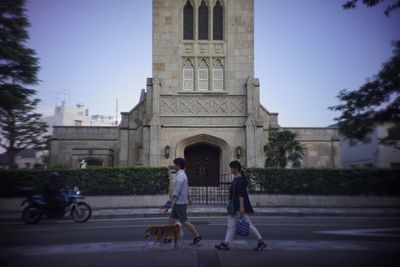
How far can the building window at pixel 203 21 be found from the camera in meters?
24.5

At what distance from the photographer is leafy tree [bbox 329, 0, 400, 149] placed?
215 inches

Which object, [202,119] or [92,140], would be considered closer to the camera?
[202,119]

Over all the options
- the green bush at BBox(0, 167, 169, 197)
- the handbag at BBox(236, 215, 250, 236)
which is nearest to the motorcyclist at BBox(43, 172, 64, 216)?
the green bush at BBox(0, 167, 169, 197)

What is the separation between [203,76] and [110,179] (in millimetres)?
10489

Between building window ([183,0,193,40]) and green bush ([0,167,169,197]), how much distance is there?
11.4m

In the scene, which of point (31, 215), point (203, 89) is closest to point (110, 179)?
point (31, 215)

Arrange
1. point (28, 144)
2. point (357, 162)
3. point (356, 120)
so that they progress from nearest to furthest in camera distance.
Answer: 1. point (356, 120)
2. point (28, 144)
3. point (357, 162)

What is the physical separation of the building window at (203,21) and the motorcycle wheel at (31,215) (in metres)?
16.7

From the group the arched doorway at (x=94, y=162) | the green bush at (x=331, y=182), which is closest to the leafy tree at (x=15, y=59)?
the green bush at (x=331, y=182)

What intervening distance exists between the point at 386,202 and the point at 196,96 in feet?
42.5

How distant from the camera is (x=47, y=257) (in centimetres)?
685

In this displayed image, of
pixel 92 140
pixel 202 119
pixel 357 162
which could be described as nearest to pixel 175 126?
pixel 202 119

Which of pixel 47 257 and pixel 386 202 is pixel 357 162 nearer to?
pixel 386 202

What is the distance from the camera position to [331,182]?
17688 mm
